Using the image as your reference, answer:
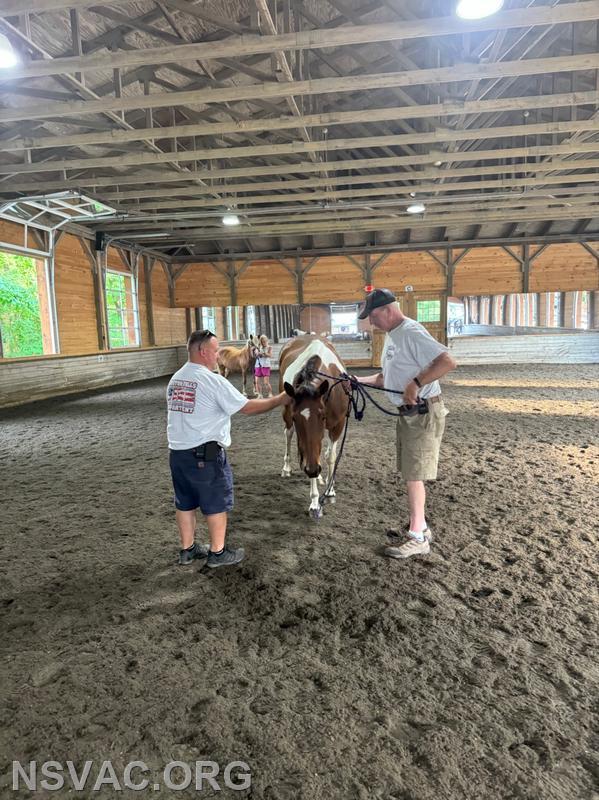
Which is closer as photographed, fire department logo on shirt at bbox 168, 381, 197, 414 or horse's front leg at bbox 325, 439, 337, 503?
fire department logo on shirt at bbox 168, 381, 197, 414

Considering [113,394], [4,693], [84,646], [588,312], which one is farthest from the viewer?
[588,312]

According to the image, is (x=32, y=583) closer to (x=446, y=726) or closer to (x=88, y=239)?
(x=446, y=726)

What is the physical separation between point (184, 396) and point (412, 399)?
5.02 feet

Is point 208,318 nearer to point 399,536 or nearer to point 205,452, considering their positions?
point 399,536

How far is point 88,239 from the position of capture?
14.6 meters

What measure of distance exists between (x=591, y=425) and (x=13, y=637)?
317 inches

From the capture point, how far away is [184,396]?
9.71ft

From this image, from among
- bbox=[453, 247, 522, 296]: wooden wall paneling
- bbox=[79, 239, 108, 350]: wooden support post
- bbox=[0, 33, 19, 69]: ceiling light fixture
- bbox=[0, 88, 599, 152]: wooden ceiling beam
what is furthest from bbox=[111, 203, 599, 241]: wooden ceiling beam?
bbox=[0, 33, 19, 69]: ceiling light fixture

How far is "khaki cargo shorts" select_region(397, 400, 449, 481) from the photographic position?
10.7ft

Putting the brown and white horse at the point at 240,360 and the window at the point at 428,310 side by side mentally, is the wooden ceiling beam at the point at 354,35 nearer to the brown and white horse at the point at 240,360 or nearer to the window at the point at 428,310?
the brown and white horse at the point at 240,360

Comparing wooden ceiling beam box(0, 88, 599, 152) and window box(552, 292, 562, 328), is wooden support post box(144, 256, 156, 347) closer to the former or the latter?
wooden ceiling beam box(0, 88, 599, 152)

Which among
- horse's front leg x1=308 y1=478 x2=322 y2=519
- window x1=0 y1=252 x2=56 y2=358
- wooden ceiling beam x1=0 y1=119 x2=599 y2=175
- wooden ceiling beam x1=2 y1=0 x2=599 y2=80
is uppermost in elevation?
wooden ceiling beam x1=0 y1=119 x2=599 y2=175

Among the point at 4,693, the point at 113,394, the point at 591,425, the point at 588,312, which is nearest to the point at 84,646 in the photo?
the point at 4,693

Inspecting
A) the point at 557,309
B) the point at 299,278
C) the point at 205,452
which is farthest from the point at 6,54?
the point at 557,309
